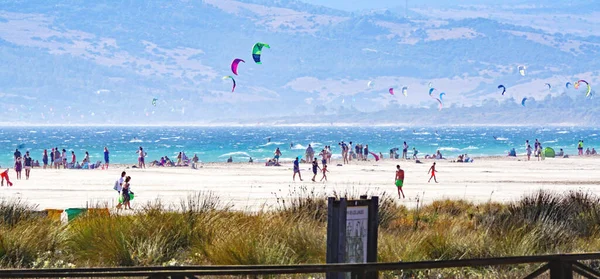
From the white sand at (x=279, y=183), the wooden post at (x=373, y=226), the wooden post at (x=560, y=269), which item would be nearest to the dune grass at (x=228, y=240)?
the wooden post at (x=373, y=226)

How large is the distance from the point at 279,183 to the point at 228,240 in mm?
28773

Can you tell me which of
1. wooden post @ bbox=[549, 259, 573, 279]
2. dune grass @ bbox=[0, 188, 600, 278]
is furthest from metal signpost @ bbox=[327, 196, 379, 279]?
dune grass @ bbox=[0, 188, 600, 278]

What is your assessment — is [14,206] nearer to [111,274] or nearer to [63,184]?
[111,274]

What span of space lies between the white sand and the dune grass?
42.7ft

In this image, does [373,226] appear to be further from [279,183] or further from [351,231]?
[279,183]

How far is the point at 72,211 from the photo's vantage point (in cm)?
1566

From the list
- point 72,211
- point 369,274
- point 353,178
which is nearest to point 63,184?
point 353,178

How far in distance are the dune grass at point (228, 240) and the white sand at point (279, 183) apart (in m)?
13.0

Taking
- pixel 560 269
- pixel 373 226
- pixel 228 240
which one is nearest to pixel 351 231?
pixel 373 226

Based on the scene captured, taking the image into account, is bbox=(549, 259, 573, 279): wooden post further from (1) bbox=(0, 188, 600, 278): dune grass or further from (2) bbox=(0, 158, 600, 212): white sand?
(2) bbox=(0, 158, 600, 212): white sand

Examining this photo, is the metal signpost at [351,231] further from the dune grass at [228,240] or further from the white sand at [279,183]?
the white sand at [279,183]

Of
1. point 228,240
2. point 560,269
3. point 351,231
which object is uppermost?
point 351,231

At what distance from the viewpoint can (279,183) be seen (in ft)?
128

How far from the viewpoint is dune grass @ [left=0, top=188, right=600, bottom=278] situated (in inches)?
402
